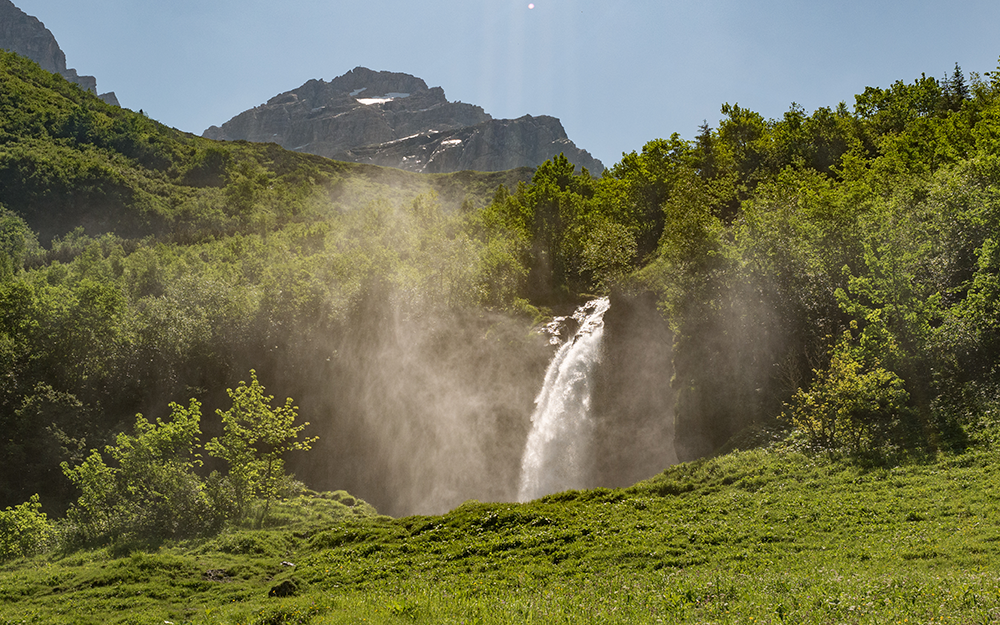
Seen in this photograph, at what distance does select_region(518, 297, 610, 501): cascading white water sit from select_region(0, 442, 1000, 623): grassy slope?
38.4 ft

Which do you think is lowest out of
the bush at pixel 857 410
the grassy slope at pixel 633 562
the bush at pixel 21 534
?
the bush at pixel 21 534

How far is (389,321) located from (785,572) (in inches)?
1848

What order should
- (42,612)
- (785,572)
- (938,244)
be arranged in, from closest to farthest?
1. (785,572)
2. (42,612)
3. (938,244)

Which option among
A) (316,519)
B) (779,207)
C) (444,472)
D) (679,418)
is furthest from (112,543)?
(779,207)

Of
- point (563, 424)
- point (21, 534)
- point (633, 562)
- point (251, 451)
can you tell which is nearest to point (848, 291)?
point (563, 424)

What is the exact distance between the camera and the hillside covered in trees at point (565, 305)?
92.2 ft

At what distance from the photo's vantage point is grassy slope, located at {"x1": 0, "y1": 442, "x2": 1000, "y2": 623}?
13.4m

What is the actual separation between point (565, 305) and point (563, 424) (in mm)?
19703

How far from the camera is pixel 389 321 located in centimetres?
5822

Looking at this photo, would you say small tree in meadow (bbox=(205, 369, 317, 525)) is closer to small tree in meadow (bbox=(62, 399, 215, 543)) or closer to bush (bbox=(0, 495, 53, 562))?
small tree in meadow (bbox=(62, 399, 215, 543))

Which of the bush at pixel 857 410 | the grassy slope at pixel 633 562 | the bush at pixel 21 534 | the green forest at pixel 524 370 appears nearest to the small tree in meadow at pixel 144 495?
the green forest at pixel 524 370

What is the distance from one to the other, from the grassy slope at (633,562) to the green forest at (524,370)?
0.64ft

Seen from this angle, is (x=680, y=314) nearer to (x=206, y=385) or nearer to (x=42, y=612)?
(x=42, y=612)

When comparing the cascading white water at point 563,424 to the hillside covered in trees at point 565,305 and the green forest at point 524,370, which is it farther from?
the green forest at point 524,370
